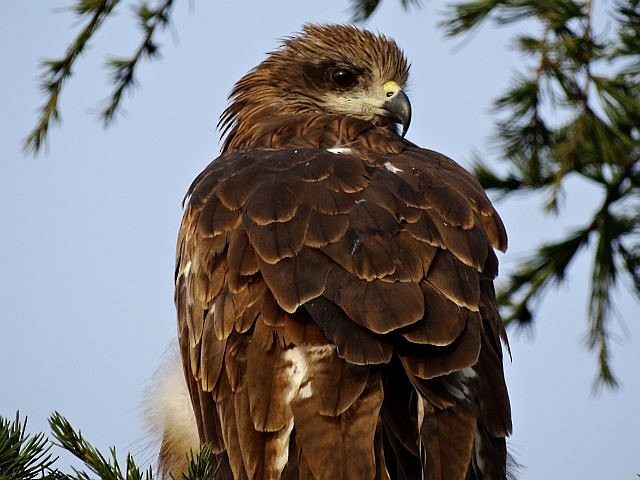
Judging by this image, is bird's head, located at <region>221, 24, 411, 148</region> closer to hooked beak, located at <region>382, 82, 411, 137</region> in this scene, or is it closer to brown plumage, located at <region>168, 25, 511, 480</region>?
hooked beak, located at <region>382, 82, 411, 137</region>

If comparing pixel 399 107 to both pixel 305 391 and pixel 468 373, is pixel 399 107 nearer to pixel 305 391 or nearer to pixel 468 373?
pixel 468 373

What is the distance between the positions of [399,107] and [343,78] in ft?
1.52

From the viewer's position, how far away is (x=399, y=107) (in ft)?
22.1

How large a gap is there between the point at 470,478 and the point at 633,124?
261 cm

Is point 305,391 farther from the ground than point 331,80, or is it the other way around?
point 331,80

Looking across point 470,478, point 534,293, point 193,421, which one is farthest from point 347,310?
point 534,293

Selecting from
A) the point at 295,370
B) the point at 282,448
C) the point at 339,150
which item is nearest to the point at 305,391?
the point at 295,370

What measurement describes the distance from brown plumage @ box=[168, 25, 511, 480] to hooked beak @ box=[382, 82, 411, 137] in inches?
41.8

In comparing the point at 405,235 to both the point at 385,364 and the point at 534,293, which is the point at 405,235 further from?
the point at 534,293

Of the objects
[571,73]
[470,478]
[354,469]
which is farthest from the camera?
[571,73]

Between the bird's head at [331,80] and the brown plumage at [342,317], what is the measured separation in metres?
1.27

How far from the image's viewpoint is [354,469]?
13.6 ft

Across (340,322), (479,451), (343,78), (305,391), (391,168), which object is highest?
(343,78)

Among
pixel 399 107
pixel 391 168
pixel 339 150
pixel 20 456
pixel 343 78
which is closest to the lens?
pixel 20 456
